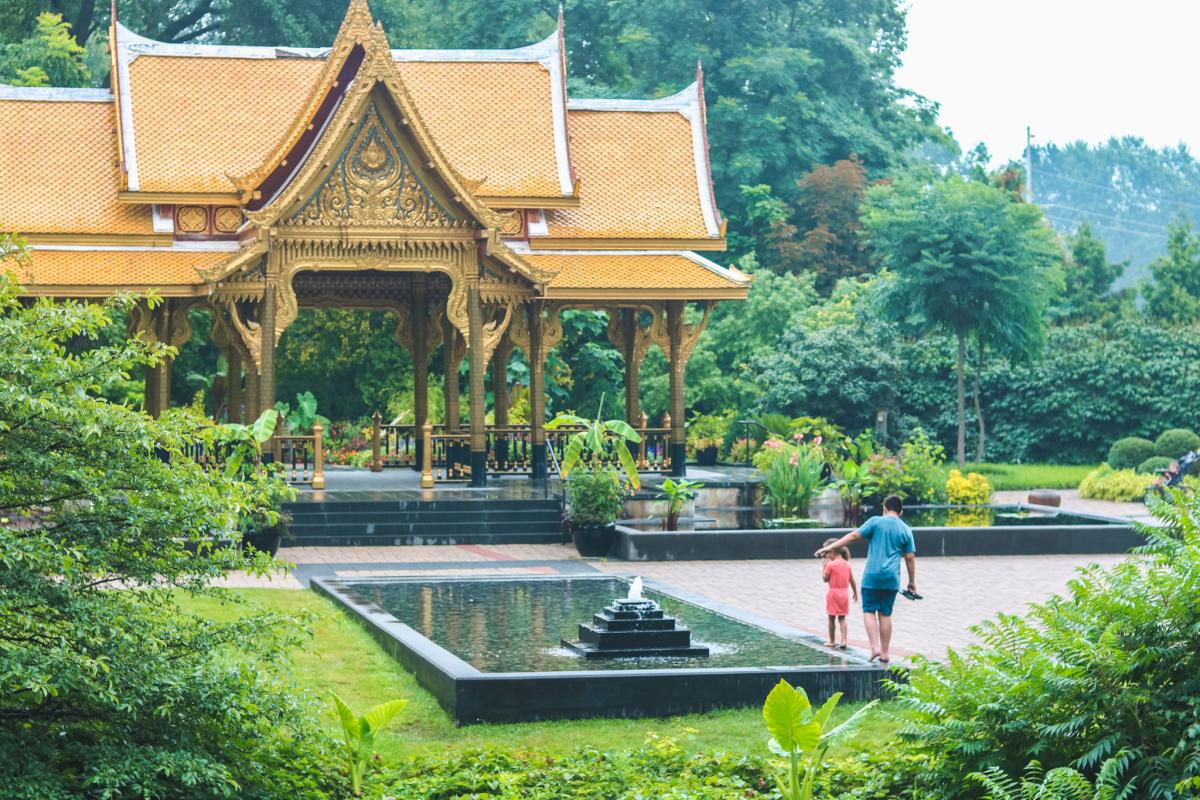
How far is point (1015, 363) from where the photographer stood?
39312mm

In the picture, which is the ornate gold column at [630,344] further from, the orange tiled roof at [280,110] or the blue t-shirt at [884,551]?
the blue t-shirt at [884,551]

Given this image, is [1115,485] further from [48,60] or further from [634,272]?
[48,60]

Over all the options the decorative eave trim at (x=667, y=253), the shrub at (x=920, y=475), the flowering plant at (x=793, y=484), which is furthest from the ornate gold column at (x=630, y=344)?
the flowering plant at (x=793, y=484)

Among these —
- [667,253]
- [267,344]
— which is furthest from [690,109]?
[267,344]

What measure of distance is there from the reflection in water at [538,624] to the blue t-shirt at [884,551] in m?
0.69

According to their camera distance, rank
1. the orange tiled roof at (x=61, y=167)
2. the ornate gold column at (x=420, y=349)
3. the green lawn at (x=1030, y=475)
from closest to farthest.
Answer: the orange tiled roof at (x=61, y=167) < the ornate gold column at (x=420, y=349) < the green lawn at (x=1030, y=475)

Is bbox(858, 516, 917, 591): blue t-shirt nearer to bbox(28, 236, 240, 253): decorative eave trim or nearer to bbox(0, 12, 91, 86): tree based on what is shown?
bbox(28, 236, 240, 253): decorative eave trim

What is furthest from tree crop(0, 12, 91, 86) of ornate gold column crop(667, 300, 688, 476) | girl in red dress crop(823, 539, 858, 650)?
girl in red dress crop(823, 539, 858, 650)

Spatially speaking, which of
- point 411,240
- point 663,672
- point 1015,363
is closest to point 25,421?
point 663,672

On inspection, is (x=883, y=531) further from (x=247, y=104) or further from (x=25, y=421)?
(x=247, y=104)

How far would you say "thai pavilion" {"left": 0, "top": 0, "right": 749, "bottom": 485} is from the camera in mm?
26469

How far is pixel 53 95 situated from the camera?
31.1m

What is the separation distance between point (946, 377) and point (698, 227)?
37.1ft

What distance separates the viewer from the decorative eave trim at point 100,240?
93.1 ft
